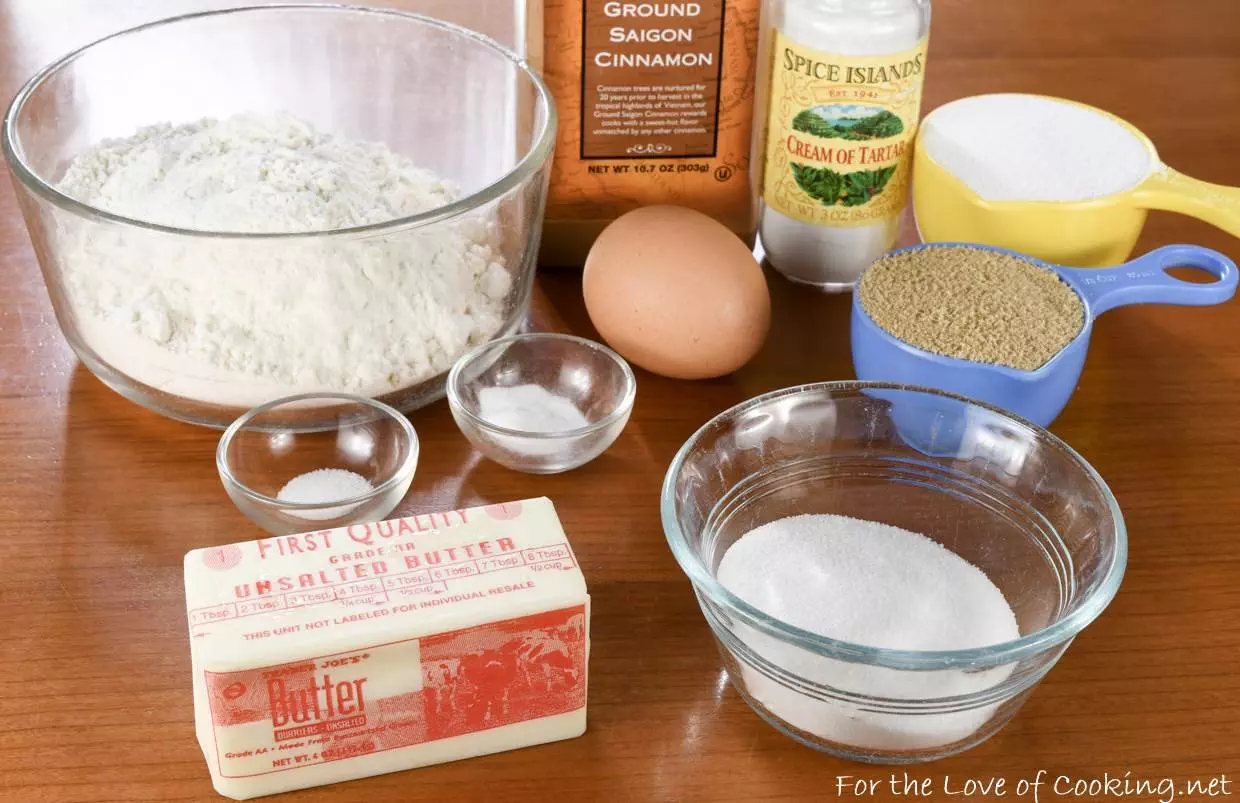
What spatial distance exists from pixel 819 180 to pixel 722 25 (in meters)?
0.12

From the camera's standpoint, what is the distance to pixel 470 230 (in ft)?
2.66

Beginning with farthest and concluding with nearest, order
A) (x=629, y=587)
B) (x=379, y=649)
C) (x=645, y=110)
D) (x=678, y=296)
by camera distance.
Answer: (x=645, y=110)
(x=678, y=296)
(x=629, y=587)
(x=379, y=649)

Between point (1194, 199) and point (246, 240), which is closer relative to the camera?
point (246, 240)

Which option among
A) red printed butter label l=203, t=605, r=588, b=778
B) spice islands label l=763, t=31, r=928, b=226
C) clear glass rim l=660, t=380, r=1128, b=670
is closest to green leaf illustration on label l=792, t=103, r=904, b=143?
spice islands label l=763, t=31, r=928, b=226

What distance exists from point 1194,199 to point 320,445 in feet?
1.90

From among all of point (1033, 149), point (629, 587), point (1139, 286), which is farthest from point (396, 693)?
point (1033, 149)

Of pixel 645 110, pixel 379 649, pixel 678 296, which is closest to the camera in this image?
pixel 379 649

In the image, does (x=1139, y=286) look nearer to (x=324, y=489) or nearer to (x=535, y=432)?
(x=535, y=432)

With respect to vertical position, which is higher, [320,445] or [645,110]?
[645,110]

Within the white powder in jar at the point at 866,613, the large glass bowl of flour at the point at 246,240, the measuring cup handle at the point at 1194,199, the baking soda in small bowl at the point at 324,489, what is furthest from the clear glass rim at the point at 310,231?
the measuring cup handle at the point at 1194,199

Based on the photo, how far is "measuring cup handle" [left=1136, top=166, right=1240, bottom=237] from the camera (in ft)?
2.89

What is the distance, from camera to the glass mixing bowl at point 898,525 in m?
0.58

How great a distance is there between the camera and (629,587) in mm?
727

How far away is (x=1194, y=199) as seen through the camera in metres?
0.89
